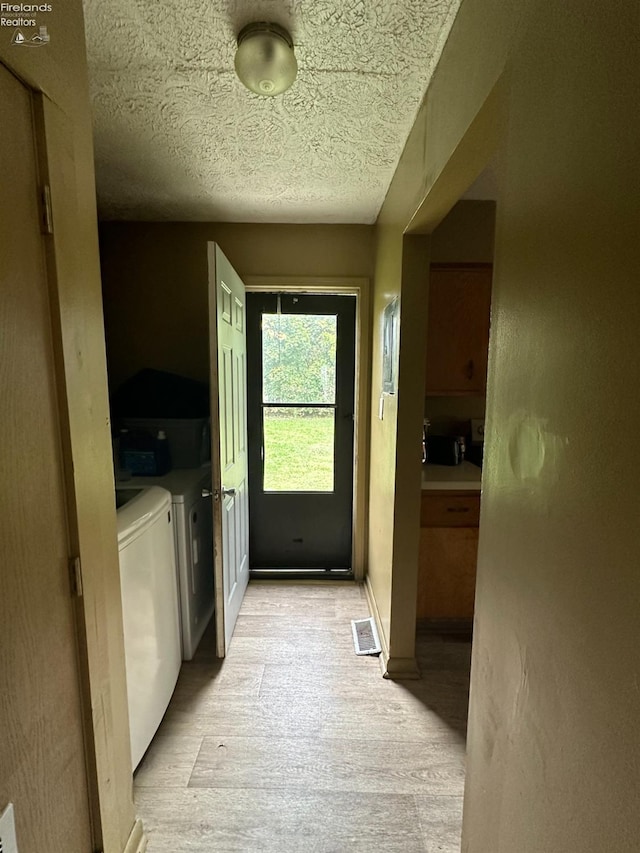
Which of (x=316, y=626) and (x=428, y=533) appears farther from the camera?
(x=316, y=626)

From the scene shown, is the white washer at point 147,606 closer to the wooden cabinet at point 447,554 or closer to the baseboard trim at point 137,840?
the baseboard trim at point 137,840

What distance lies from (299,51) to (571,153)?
1039 millimetres

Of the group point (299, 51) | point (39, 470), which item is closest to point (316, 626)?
point (39, 470)

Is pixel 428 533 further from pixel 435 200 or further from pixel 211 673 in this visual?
pixel 435 200

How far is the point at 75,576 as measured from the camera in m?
0.93

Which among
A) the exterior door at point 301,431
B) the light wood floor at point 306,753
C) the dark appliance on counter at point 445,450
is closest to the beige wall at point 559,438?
the light wood floor at point 306,753

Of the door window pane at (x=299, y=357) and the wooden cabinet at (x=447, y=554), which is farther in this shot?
the door window pane at (x=299, y=357)

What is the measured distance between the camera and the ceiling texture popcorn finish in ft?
3.58

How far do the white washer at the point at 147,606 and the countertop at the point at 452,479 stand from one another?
1.32 m

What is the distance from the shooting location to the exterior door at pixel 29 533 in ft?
2.41

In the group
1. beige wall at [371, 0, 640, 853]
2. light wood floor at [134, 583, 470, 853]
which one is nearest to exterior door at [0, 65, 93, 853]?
light wood floor at [134, 583, 470, 853]

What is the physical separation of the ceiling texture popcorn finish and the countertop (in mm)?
1558

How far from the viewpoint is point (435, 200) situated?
136 centimetres

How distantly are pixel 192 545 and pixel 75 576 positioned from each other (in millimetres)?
1183
